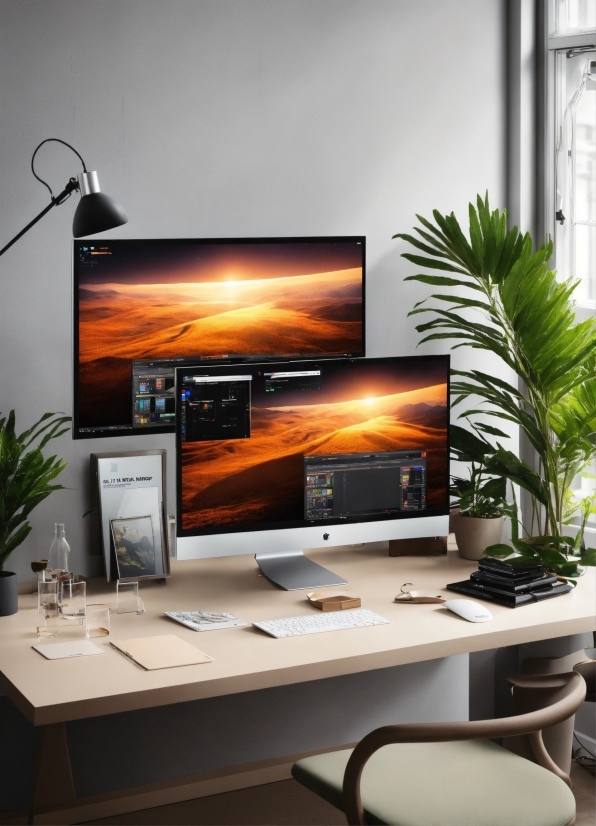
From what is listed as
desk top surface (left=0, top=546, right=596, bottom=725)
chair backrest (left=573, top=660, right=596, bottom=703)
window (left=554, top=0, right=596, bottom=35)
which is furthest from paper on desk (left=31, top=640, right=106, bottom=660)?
window (left=554, top=0, right=596, bottom=35)

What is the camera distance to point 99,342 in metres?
2.96

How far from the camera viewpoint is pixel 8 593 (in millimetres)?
2609

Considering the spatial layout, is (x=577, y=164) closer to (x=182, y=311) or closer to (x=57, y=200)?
(x=182, y=311)

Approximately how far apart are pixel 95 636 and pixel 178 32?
1.72m

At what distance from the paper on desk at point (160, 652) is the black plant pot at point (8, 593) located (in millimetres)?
363

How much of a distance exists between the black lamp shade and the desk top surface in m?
0.95

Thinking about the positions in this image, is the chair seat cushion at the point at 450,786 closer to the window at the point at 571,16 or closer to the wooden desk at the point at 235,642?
the wooden desk at the point at 235,642

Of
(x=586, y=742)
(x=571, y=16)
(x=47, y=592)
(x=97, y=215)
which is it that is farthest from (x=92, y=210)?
(x=586, y=742)

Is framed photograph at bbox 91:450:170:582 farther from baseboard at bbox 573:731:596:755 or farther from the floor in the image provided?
baseboard at bbox 573:731:596:755

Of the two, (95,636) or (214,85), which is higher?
(214,85)

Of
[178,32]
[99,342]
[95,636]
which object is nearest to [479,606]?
[95,636]

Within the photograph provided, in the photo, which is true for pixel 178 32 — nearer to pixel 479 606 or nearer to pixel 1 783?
pixel 479 606

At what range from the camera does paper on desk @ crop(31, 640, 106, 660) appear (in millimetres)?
2310

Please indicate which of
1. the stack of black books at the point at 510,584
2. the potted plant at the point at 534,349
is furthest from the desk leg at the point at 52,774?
the potted plant at the point at 534,349
